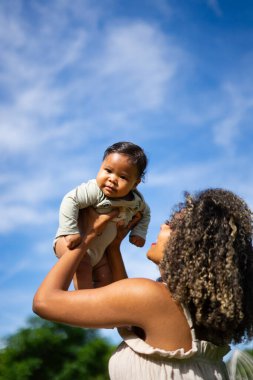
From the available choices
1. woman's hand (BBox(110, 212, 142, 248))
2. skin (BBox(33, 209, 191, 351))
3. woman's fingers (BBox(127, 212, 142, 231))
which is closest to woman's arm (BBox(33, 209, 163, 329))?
skin (BBox(33, 209, 191, 351))

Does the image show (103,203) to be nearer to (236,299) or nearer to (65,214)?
(65,214)

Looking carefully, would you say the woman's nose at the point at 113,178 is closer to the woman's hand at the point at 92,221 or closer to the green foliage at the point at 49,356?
the woman's hand at the point at 92,221

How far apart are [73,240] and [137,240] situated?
0.66 meters

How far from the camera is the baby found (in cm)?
390

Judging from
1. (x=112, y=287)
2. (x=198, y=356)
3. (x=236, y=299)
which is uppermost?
(x=112, y=287)

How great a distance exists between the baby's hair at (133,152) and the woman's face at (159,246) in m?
1.00

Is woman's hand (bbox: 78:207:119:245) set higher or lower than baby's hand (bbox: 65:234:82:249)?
→ higher

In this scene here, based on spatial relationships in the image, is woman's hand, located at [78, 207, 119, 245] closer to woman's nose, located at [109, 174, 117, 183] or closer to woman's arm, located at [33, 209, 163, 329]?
woman's nose, located at [109, 174, 117, 183]

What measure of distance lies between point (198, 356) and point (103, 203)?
1.30 m

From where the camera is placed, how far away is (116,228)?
4117 mm

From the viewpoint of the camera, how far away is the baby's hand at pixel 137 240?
4293mm

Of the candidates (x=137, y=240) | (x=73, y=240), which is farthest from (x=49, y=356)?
(x=73, y=240)

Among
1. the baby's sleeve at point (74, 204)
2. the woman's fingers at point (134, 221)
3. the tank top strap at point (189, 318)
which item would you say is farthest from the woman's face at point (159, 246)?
the woman's fingers at point (134, 221)

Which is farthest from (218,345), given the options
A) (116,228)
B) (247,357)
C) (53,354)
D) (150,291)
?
(53,354)
